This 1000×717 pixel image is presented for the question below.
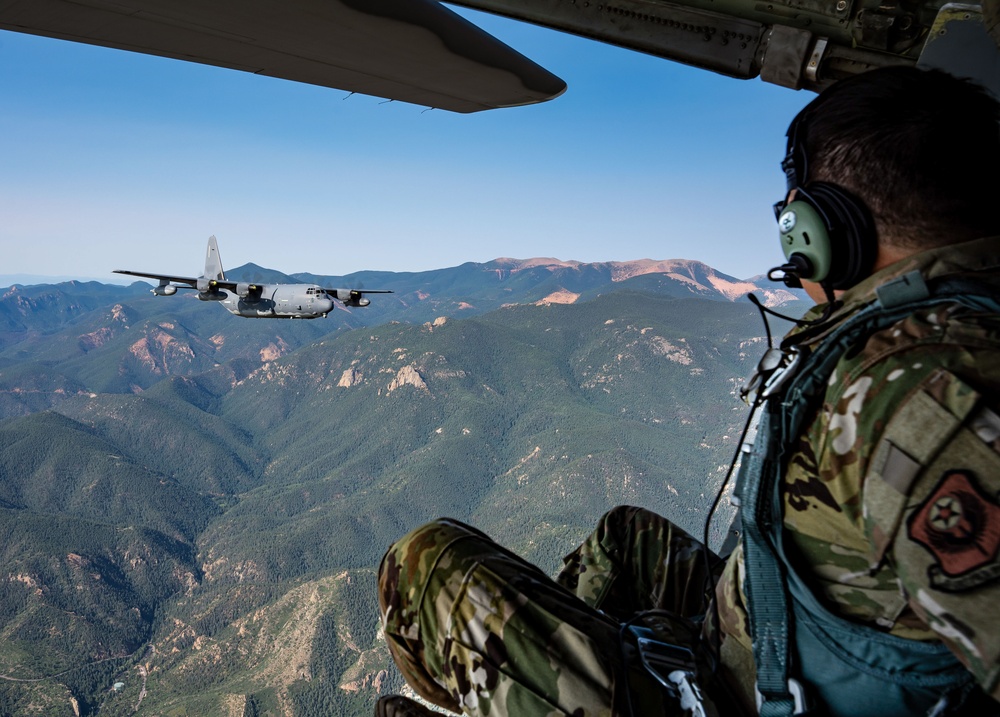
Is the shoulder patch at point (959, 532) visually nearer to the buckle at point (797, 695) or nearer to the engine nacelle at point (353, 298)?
the buckle at point (797, 695)

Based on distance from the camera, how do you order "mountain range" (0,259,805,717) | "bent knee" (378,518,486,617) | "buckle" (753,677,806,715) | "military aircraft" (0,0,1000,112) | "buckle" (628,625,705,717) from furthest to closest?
"mountain range" (0,259,805,717)
"military aircraft" (0,0,1000,112)
"bent knee" (378,518,486,617)
"buckle" (628,625,705,717)
"buckle" (753,677,806,715)

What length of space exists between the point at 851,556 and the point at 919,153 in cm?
65

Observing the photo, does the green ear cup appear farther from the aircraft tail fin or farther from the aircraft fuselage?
the aircraft tail fin

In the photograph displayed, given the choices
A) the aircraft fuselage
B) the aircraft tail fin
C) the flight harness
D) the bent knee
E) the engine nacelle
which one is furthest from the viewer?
the aircraft tail fin

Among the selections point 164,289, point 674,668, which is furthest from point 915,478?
point 164,289

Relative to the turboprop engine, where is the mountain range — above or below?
below

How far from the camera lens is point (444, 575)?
1.49m

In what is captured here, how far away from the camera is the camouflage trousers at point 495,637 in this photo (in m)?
Result: 1.34

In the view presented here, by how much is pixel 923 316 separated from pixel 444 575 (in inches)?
40.6

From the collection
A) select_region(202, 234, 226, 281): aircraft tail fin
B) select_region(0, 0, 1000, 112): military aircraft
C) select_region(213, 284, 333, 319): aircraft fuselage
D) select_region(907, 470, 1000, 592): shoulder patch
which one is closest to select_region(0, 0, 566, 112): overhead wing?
select_region(0, 0, 1000, 112): military aircraft

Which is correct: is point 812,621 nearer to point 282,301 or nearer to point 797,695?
point 797,695

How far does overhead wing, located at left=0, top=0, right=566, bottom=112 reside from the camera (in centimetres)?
308

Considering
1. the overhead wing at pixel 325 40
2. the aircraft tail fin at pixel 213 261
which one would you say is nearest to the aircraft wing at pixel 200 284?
the aircraft tail fin at pixel 213 261

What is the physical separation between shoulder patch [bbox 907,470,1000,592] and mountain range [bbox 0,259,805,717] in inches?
1076
